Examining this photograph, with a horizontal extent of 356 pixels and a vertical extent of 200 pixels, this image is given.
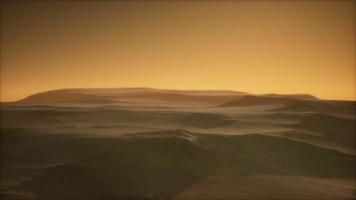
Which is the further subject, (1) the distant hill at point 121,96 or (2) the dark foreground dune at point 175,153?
(1) the distant hill at point 121,96

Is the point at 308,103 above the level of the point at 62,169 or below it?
above

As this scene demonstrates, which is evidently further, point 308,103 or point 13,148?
point 308,103

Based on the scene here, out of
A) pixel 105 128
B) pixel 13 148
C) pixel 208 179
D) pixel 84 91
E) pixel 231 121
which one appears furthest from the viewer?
pixel 84 91

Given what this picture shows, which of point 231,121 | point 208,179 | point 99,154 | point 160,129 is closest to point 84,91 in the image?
point 231,121

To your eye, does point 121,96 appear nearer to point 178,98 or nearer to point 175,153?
point 178,98

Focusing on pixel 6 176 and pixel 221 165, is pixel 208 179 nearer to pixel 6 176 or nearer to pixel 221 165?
pixel 221 165

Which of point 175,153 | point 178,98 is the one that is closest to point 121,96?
point 178,98

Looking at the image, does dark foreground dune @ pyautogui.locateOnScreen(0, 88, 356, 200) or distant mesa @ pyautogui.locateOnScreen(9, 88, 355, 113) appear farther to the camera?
distant mesa @ pyautogui.locateOnScreen(9, 88, 355, 113)

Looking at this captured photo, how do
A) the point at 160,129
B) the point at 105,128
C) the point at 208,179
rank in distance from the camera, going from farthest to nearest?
the point at 105,128, the point at 160,129, the point at 208,179
